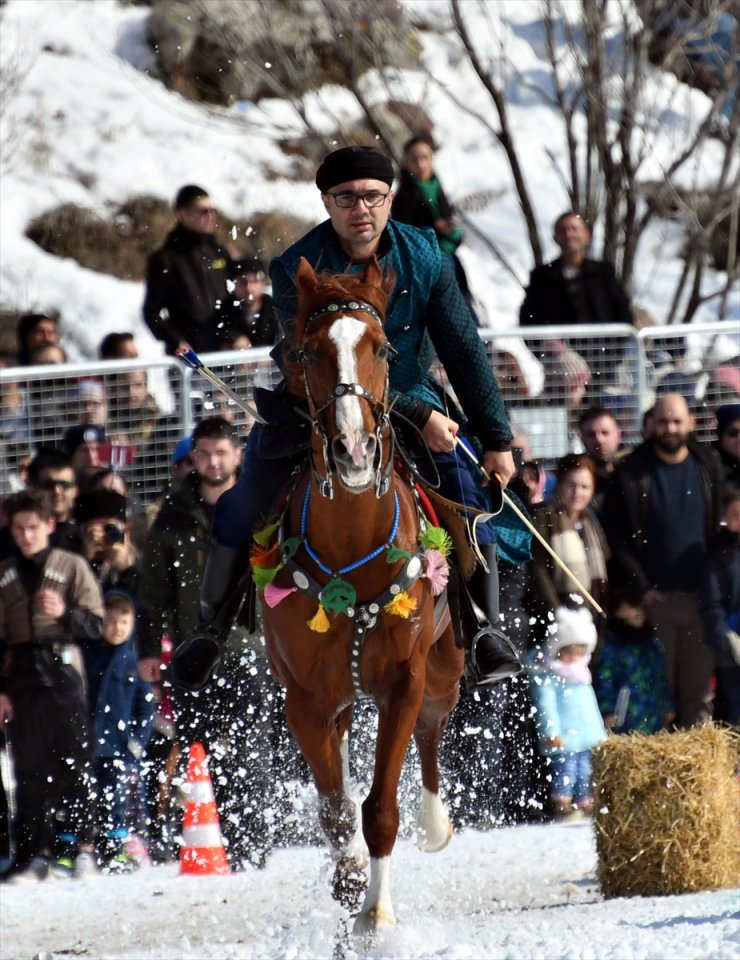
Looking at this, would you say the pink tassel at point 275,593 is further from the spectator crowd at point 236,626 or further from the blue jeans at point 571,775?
the blue jeans at point 571,775

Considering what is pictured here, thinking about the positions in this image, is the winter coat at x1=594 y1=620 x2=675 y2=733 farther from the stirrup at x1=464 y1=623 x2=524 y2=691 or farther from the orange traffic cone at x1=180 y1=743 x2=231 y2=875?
the stirrup at x1=464 y1=623 x2=524 y2=691

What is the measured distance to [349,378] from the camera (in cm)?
552

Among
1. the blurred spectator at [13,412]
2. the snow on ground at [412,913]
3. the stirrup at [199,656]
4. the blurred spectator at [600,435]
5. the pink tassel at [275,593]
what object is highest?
the blurred spectator at [13,412]

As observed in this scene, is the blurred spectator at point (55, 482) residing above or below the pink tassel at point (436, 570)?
above

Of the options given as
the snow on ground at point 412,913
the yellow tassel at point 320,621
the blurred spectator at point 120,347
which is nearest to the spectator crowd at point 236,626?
the snow on ground at point 412,913

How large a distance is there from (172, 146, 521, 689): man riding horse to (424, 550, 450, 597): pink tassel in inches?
16.0

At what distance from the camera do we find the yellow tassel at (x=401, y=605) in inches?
245

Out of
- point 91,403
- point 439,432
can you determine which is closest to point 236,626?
point 91,403

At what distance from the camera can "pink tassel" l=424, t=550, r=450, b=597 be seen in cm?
639

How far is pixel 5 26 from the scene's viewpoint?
19.0 metres

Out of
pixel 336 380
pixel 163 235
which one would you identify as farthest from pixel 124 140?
pixel 336 380

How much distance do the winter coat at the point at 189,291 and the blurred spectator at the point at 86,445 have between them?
3.80 ft

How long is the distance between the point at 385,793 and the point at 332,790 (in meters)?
0.30

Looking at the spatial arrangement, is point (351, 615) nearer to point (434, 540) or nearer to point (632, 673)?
point (434, 540)
